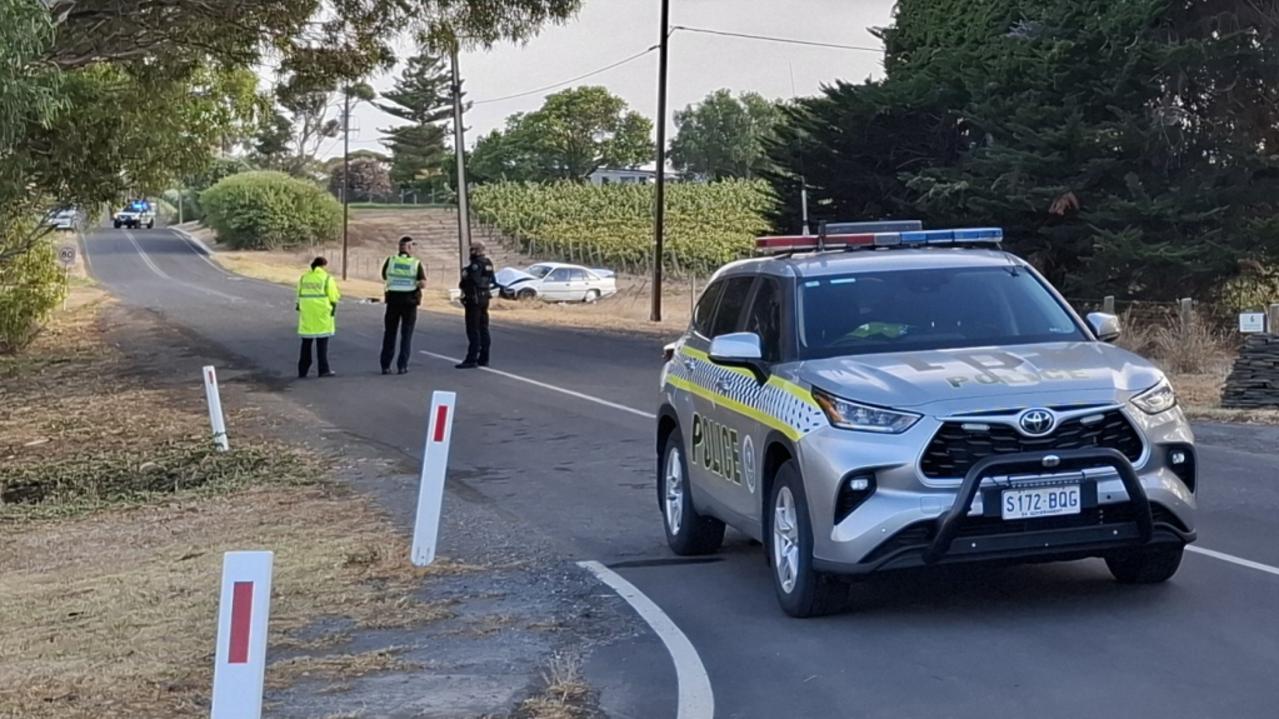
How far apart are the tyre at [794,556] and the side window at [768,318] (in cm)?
82

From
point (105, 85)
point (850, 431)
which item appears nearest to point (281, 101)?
point (105, 85)

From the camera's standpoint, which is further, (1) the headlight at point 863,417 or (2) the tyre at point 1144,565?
(2) the tyre at point 1144,565

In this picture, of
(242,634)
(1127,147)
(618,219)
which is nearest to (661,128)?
(1127,147)

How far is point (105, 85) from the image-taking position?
24.6 metres

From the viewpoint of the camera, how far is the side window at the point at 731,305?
29.6 ft

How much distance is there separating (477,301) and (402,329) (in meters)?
1.32

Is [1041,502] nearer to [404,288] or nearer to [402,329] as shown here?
[404,288]

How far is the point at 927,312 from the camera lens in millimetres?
8227

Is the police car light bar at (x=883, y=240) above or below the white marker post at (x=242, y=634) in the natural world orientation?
above

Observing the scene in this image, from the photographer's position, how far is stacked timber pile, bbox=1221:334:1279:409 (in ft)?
53.6

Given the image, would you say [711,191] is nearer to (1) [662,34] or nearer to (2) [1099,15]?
(1) [662,34]

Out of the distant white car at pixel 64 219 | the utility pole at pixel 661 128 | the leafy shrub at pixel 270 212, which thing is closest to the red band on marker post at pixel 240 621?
the distant white car at pixel 64 219

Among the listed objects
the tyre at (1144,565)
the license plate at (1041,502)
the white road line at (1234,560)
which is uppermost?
the license plate at (1041,502)

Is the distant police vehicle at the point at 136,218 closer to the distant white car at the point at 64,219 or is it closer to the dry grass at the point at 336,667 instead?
the distant white car at the point at 64,219
